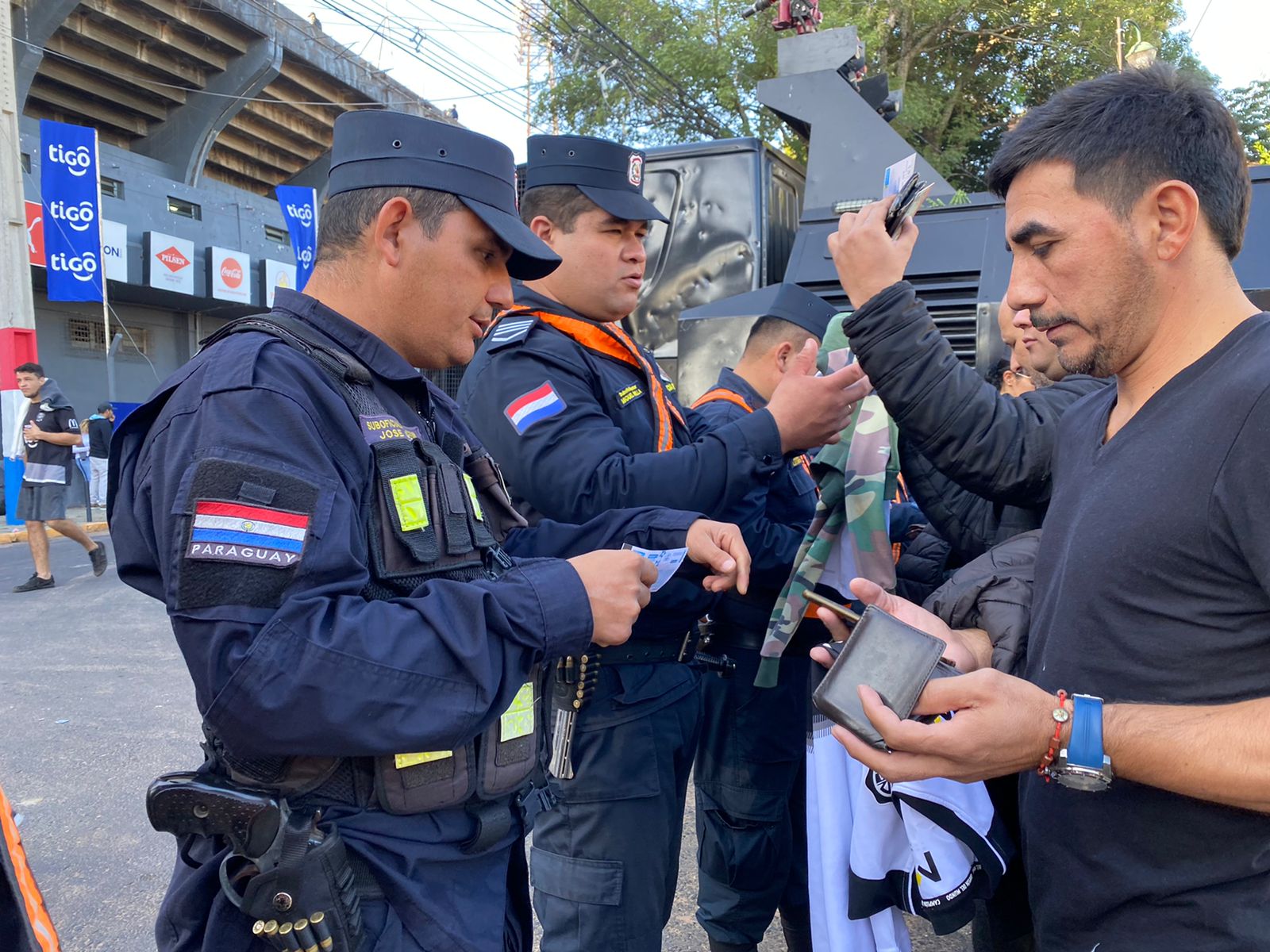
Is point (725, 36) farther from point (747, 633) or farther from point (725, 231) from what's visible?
point (747, 633)

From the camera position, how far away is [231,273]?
17891 millimetres

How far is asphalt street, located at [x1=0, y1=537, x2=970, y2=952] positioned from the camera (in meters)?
3.21

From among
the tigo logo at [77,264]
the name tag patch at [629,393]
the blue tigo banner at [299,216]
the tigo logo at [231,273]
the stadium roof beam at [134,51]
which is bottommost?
the name tag patch at [629,393]

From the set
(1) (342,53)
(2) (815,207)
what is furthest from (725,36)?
(2) (815,207)

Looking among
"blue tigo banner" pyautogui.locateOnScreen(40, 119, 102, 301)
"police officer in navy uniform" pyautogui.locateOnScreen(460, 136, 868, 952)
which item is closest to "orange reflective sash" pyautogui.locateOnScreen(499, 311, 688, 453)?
"police officer in navy uniform" pyautogui.locateOnScreen(460, 136, 868, 952)

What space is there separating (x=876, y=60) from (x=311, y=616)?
1704cm

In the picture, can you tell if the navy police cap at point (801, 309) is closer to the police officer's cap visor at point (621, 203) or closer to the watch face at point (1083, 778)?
the police officer's cap visor at point (621, 203)

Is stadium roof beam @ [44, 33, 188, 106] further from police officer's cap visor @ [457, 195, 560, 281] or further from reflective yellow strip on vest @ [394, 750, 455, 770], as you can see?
reflective yellow strip on vest @ [394, 750, 455, 770]

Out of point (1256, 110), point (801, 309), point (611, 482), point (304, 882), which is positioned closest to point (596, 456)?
point (611, 482)

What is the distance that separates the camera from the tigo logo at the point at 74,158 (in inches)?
482

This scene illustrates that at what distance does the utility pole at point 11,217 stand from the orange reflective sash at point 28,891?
11275 millimetres

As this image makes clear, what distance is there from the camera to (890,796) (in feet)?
6.23

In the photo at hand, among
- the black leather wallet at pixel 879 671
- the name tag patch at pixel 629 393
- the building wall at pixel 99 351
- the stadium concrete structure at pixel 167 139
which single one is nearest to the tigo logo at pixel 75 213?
the stadium concrete structure at pixel 167 139

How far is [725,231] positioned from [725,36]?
46.6 feet
